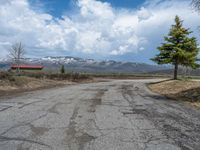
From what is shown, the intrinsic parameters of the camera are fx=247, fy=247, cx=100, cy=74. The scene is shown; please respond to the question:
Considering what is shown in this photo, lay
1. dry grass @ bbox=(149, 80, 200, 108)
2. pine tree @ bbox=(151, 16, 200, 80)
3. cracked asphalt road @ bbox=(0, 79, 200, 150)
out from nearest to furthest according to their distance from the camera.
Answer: cracked asphalt road @ bbox=(0, 79, 200, 150) → dry grass @ bbox=(149, 80, 200, 108) → pine tree @ bbox=(151, 16, 200, 80)

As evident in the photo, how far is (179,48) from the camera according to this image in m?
31.5

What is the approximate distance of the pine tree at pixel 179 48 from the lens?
3153cm

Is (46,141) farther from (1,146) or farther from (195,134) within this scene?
(195,134)

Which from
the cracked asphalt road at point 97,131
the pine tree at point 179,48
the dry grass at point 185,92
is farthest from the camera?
the pine tree at point 179,48

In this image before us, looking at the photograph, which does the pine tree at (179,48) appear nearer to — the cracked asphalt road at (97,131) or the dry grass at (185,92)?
the dry grass at (185,92)

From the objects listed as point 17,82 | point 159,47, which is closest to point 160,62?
point 159,47

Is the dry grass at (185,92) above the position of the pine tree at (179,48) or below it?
below

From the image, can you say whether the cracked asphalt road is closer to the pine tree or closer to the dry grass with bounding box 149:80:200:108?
the dry grass with bounding box 149:80:200:108

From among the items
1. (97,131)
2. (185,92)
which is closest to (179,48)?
(185,92)

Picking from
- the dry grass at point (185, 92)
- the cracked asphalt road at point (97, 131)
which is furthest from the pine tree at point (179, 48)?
the cracked asphalt road at point (97, 131)

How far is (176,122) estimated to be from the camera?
796cm

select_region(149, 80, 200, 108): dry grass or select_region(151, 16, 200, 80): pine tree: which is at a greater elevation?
select_region(151, 16, 200, 80): pine tree

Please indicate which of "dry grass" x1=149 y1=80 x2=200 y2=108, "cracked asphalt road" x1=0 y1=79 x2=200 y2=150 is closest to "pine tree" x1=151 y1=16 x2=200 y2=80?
"dry grass" x1=149 y1=80 x2=200 y2=108

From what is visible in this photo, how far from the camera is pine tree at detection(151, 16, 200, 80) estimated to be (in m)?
31.5
